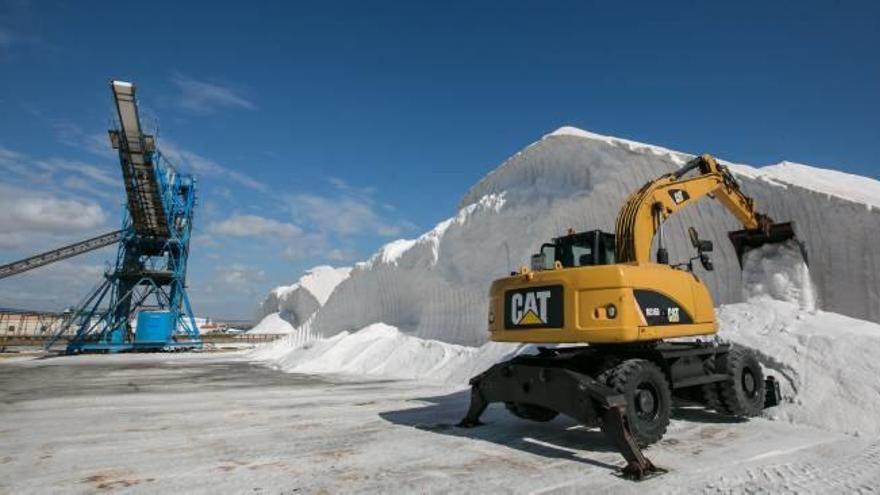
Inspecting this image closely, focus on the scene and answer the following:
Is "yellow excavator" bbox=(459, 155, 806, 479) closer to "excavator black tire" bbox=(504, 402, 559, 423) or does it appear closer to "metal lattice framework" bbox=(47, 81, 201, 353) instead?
"excavator black tire" bbox=(504, 402, 559, 423)

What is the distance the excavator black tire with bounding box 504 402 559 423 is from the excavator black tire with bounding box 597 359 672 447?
1.61 meters

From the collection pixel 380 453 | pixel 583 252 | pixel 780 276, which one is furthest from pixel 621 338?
pixel 780 276

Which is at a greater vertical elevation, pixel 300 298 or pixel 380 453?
pixel 300 298

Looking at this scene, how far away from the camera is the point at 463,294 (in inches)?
808

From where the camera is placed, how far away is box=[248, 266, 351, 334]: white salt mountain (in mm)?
50344

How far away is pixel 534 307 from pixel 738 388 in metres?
2.93

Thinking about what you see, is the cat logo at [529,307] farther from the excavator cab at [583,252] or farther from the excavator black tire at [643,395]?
the excavator black tire at [643,395]

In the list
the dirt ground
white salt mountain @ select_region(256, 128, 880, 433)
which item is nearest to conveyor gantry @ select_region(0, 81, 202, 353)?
white salt mountain @ select_region(256, 128, 880, 433)

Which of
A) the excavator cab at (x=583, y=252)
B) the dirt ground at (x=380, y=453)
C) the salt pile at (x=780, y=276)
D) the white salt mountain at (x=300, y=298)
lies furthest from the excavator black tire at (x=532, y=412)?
the white salt mountain at (x=300, y=298)

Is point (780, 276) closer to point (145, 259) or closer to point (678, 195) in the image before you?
point (678, 195)

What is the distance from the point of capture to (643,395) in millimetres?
5484

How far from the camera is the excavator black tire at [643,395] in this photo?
516 centimetres

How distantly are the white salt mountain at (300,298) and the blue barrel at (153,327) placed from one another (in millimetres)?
16503

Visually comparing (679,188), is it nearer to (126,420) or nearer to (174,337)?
(126,420)
